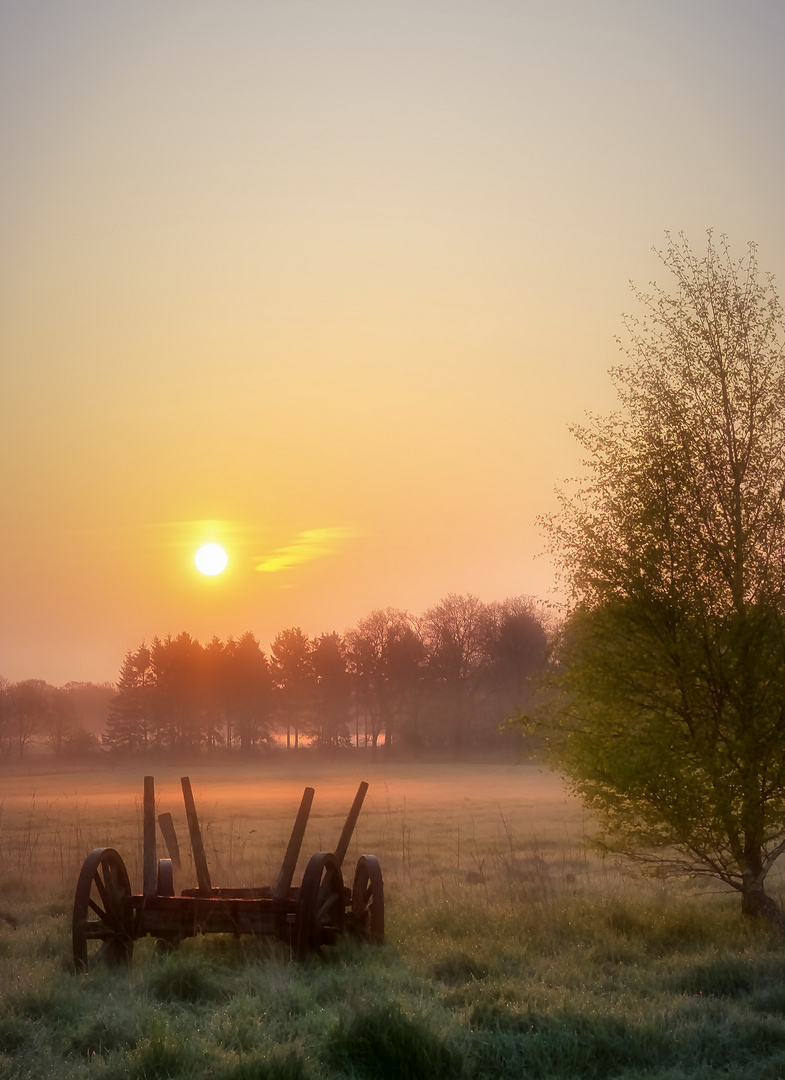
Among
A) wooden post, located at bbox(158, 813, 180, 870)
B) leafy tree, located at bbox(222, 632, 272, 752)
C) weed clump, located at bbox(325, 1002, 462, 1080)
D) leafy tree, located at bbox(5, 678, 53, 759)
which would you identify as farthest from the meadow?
leafy tree, located at bbox(5, 678, 53, 759)

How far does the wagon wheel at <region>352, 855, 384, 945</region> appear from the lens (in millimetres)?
11391

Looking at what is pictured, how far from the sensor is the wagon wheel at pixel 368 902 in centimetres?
1139

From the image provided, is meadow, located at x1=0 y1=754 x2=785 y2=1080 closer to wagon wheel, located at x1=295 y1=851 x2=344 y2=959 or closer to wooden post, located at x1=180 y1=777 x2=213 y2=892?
wagon wheel, located at x1=295 y1=851 x2=344 y2=959

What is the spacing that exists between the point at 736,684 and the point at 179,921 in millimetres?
8115

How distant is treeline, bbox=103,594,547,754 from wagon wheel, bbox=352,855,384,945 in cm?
7645

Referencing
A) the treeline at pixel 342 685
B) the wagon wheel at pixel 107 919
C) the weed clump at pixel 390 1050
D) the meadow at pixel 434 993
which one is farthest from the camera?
the treeline at pixel 342 685

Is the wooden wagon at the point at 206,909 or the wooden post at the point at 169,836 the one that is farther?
the wooden post at the point at 169,836

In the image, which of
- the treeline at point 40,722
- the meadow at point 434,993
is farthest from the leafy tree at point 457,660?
the meadow at point 434,993

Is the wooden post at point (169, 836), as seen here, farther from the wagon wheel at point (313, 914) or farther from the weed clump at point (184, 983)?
the weed clump at point (184, 983)

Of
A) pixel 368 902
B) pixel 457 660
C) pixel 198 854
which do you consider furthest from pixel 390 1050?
pixel 457 660

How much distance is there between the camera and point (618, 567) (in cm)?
1459

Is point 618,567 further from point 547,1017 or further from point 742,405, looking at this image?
point 547,1017

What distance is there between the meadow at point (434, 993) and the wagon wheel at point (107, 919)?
24 cm

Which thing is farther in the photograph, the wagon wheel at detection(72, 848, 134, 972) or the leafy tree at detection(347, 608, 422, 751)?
the leafy tree at detection(347, 608, 422, 751)
